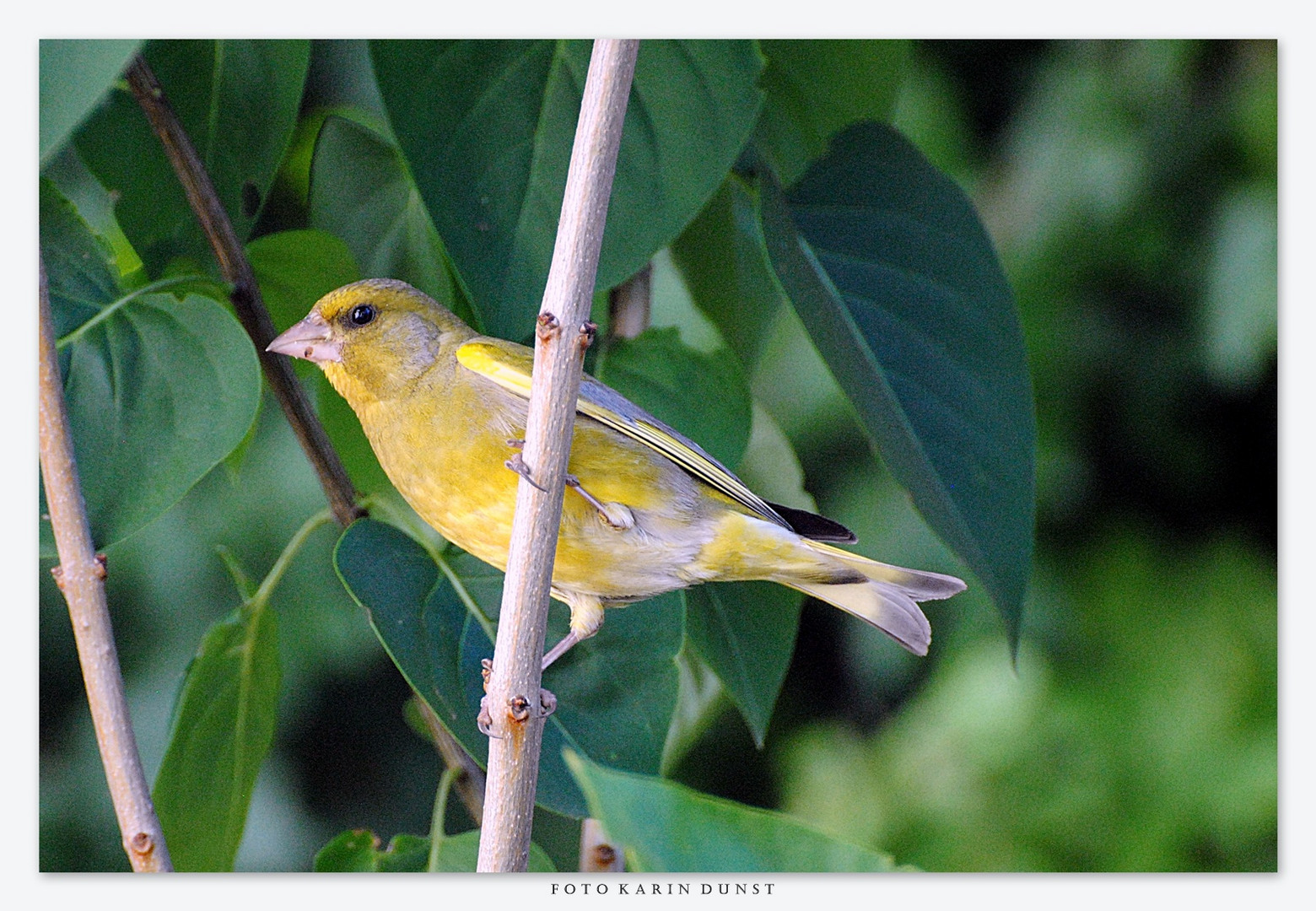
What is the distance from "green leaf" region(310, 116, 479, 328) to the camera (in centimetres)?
95

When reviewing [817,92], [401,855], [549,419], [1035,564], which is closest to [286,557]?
[401,855]

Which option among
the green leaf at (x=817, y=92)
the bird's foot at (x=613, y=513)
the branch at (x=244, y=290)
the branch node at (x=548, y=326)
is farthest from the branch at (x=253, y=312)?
the green leaf at (x=817, y=92)

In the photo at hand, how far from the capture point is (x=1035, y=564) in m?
1.31

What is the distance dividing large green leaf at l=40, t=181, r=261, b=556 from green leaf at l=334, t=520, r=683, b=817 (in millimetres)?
134

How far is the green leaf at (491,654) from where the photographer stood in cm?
82

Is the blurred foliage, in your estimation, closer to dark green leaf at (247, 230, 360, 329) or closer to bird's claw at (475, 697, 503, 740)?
dark green leaf at (247, 230, 360, 329)

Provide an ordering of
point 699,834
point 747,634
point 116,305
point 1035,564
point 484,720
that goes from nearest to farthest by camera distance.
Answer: point 699,834 → point 484,720 → point 116,305 → point 747,634 → point 1035,564

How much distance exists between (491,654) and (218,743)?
0.26m

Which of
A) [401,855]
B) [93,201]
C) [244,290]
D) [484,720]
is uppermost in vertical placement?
[93,201]

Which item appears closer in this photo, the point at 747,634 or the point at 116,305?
the point at 116,305

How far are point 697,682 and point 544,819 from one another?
192 millimetres

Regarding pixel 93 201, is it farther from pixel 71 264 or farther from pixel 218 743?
pixel 218 743

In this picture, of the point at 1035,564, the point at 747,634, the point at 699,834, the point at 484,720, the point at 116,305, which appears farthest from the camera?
the point at 1035,564

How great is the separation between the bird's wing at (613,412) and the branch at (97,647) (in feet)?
0.96
